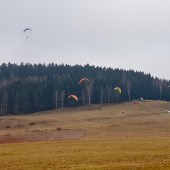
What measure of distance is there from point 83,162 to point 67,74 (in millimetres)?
144036

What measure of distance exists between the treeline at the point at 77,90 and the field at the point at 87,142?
51.6ft

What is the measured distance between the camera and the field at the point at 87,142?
30.7 m

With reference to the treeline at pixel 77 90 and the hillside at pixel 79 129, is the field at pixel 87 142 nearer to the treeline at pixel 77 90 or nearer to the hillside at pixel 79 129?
the hillside at pixel 79 129

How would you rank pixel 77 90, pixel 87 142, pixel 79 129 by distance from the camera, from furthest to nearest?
1. pixel 77 90
2. pixel 79 129
3. pixel 87 142

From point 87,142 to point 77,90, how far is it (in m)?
95.6

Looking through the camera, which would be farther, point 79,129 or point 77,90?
point 77,90

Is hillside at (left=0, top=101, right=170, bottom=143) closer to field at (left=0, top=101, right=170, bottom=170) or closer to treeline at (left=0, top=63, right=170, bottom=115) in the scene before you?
field at (left=0, top=101, right=170, bottom=170)

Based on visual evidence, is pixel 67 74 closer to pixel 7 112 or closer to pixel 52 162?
pixel 7 112

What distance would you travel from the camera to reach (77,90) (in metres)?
146

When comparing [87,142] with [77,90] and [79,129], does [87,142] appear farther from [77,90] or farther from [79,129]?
[77,90]

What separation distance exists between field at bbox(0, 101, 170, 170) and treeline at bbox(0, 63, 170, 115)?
51.6 ft

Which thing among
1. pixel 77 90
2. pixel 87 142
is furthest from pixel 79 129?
pixel 77 90

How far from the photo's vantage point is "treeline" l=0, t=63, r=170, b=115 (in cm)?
13675

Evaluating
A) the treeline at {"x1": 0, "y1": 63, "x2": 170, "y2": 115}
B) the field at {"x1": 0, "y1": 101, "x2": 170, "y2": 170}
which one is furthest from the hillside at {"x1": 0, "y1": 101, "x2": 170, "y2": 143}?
the treeline at {"x1": 0, "y1": 63, "x2": 170, "y2": 115}
